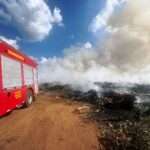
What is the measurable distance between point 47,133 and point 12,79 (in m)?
3.62

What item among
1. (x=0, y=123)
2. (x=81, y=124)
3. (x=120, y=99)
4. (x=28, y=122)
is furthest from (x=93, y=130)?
(x=120, y=99)

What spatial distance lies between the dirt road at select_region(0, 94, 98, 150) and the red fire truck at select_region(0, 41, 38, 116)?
34.2 inches

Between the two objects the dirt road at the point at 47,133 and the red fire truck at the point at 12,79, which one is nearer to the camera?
the dirt road at the point at 47,133

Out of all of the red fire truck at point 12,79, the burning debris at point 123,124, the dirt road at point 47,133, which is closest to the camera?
the burning debris at point 123,124

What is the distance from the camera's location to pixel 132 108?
1077 cm

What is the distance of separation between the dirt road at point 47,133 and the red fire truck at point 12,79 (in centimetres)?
87

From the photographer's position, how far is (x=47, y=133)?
23.6 ft

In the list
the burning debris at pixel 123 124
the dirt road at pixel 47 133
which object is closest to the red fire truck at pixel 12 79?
the dirt road at pixel 47 133

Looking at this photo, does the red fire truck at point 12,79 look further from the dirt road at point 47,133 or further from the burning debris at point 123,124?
the burning debris at point 123,124

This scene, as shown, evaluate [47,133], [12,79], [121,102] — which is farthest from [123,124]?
[12,79]

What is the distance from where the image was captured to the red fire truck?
8.64m

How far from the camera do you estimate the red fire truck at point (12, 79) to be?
8641 mm

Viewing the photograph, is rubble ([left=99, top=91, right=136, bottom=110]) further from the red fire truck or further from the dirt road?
the red fire truck

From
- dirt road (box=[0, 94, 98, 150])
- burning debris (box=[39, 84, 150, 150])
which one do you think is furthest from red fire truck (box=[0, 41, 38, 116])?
burning debris (box=[39, 84, 150, 150])
